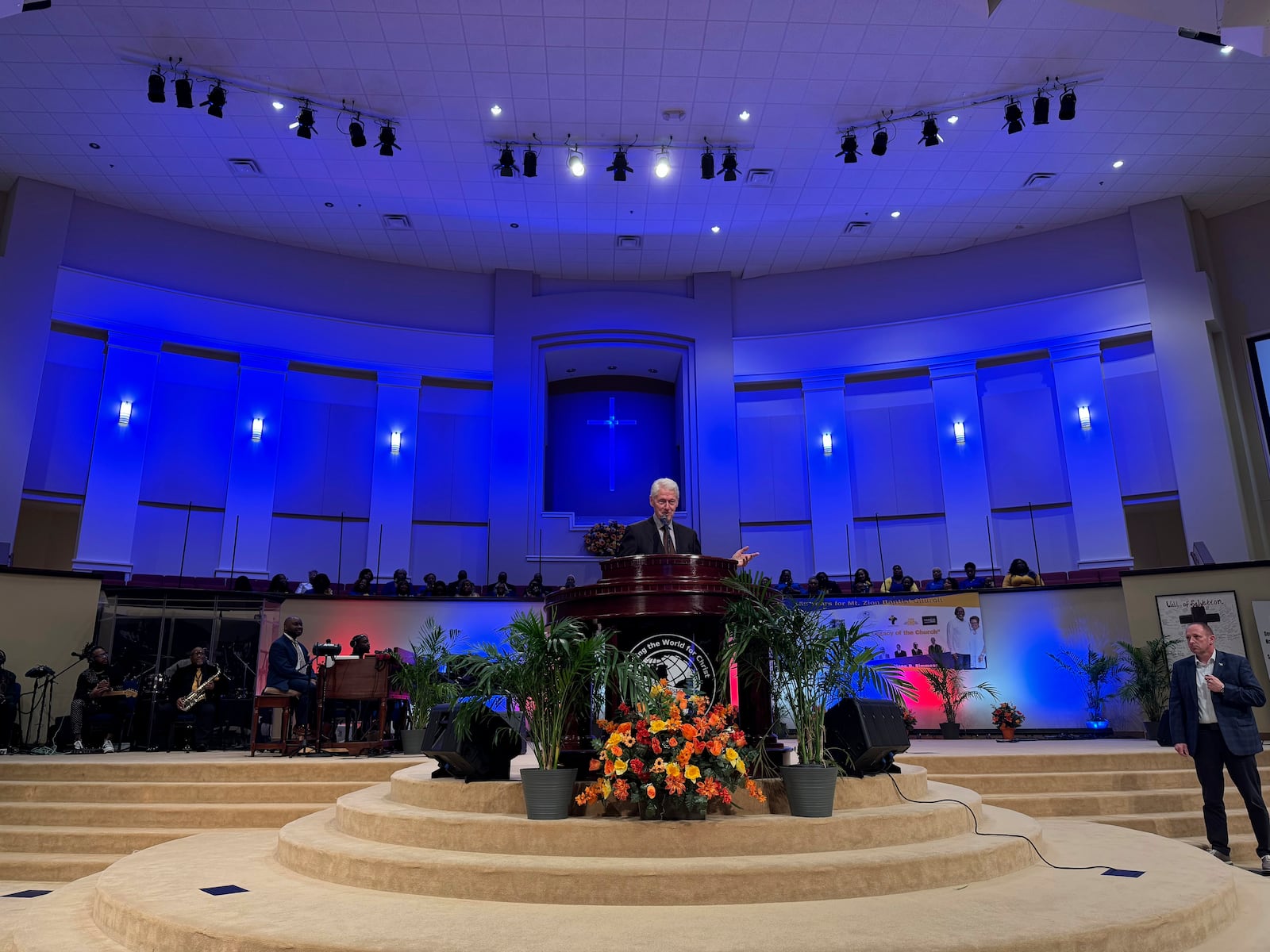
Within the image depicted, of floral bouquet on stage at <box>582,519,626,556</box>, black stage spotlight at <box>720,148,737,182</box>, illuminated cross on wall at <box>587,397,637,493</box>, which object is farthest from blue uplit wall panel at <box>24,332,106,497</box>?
black stage spotlight at <box>720,148,737,182</box>

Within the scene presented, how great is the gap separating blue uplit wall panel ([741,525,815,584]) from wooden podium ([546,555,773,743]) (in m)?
10.3

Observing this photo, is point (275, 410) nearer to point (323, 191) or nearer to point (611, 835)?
point (323, 191)

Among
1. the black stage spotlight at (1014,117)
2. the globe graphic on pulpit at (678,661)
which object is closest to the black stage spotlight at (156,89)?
the globe graphic on pulpit at (678,661)

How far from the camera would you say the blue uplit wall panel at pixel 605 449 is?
631 inches

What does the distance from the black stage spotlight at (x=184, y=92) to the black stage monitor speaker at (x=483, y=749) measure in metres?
9.04

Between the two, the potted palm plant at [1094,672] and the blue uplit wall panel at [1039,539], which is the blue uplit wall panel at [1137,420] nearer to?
the blue uplit wall panel at [1039,539]

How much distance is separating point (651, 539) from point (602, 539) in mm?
8760

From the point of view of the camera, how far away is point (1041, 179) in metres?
12.6

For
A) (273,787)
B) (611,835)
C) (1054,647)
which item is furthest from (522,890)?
(1054,647)

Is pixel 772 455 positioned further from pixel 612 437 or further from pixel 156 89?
pixel 156 89

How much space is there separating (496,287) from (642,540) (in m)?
10.7

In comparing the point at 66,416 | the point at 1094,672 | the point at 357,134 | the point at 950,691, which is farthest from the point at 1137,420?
the point at 66,416

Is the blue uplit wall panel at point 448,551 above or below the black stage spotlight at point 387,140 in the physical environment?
below

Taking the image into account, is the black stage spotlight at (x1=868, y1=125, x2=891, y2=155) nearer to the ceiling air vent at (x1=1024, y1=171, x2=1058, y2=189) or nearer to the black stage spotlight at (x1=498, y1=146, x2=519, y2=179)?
the ceiling air vent at (x1=1024, y1=171, x2=1058, y2=189)
